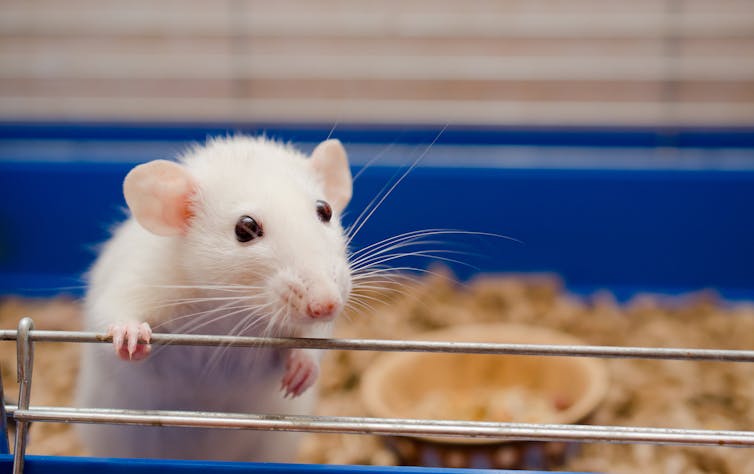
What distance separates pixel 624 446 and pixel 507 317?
749 millimetres

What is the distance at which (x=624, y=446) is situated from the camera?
2.03 metres

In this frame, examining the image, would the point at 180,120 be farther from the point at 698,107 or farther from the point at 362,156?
the point at 698,107

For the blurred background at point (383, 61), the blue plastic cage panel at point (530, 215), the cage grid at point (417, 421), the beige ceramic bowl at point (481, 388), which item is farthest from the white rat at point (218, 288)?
the blurred background at point (383, 61)

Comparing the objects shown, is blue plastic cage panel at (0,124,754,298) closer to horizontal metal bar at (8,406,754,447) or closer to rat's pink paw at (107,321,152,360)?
rat's pink paw at (107,321,152,360)

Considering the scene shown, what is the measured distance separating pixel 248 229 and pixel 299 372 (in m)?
0.33

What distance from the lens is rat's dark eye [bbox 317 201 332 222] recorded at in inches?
54.4

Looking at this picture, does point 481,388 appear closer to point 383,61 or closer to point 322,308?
point 322,308

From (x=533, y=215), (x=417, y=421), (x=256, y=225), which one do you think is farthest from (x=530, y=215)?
(x=417, y=421)

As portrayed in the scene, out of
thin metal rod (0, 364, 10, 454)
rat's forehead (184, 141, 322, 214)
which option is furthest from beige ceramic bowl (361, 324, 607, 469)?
thin metal rod (0, 364, 10, 454)

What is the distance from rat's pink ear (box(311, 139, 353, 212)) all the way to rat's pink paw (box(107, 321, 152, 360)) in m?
0.45

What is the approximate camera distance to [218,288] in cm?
123

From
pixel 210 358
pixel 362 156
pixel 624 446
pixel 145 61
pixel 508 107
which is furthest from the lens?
pixel 145 61

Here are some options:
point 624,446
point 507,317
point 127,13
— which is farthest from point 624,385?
point 127,13

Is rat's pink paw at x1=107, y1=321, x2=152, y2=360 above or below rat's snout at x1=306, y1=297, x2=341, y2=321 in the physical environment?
below
